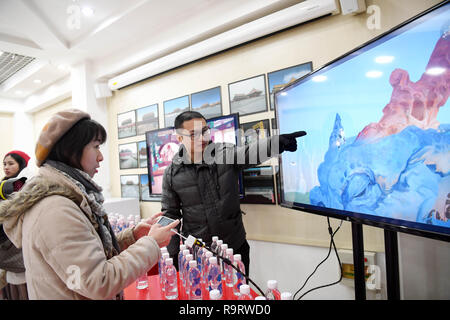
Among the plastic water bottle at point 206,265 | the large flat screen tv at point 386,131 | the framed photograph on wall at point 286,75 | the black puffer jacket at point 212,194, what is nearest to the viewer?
the large flat screen tv at point 386,131

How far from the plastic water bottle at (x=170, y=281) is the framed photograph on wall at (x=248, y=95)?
1.63m

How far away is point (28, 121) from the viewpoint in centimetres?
548

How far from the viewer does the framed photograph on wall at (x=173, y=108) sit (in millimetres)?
2968

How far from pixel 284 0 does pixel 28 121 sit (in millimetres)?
5938

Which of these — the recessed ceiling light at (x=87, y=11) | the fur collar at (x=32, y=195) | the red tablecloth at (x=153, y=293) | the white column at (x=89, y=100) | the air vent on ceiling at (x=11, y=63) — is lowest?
the red tablecloth at (x=153, y=293)

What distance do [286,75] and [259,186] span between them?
1.06m

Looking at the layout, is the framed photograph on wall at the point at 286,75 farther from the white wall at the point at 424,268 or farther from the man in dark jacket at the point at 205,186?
the white wall at the point at 424,268

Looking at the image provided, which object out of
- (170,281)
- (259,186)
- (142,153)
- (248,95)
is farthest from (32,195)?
(142,153)

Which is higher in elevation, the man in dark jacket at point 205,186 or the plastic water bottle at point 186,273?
the man in dark jacket at point 205,186

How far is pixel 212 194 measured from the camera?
1.88 m

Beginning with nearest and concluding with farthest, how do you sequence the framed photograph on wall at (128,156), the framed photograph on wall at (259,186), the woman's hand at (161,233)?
the woman's hand at (161,233)
the framed photograph on wall at (259,186)
the framed photograph on wall at (128,156)

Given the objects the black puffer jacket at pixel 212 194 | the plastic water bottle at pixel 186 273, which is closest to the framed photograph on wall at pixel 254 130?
Result: the black puffer jacket at pixel 212 194

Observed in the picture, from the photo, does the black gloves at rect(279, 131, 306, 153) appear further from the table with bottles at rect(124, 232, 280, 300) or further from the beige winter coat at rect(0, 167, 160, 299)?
the beige winter coat at rect(0, 167, 160, 299)
